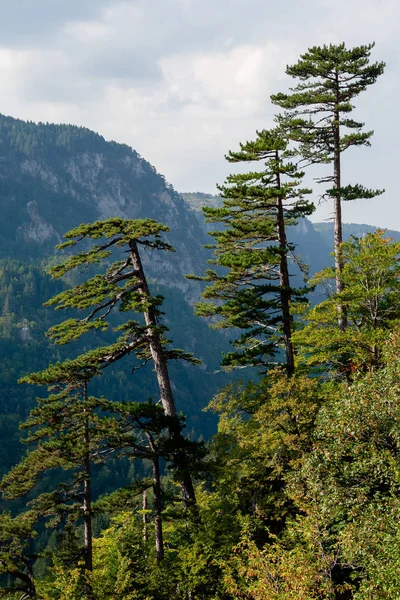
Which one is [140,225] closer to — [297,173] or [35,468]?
[297,173]

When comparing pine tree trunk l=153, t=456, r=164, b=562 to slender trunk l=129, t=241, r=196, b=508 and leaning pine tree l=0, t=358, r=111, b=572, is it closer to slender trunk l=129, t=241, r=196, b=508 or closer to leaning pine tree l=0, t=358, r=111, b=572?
slender trunk l=129, t=241, r=196, b=508

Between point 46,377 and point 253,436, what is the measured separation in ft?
25.4

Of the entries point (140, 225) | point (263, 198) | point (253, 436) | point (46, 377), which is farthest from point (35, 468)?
point (263, 198)

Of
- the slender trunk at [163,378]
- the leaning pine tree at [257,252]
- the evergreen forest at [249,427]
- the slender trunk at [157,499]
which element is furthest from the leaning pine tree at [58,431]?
the leaning pine tree at [257,252]

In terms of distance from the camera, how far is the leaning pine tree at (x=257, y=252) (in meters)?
20.4

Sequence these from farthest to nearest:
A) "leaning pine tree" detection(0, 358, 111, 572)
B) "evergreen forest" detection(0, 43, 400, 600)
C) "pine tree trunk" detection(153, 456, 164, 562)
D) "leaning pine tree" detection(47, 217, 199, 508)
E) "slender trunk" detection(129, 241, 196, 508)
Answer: "pine tree trunk" detection(153, 456, 164, 562), "slender trunk" detection(129, 241, 196, 508), "leaning pine tree" detection(47, 217, 199, 508), "leaning pine tree" detection(0, 358, 111, 572), "evergreen forest" detection(0, 43, 400, 600)

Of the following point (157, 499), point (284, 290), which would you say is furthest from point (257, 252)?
point (157, 499)

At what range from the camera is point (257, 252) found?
69.9 feet

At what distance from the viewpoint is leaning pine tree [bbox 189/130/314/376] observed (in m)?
20.4

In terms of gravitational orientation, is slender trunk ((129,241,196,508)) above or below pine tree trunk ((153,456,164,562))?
above

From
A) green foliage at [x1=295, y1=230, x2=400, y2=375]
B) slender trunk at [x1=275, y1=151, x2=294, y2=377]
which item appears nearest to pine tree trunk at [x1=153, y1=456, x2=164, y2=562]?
slender trunk at [x1=275, y1=151, x2=294, y2=377]

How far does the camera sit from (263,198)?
67.5 feet

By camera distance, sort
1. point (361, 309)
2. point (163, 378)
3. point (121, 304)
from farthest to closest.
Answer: point (361, 309), point (163, 378), point (121, 304)

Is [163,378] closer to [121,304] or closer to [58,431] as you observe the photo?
[121,304]
